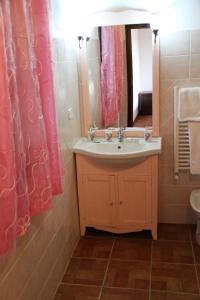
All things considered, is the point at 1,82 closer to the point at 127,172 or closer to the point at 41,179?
the point at 41,179

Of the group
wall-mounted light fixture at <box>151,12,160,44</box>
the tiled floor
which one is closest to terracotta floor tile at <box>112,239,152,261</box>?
the tiled floor

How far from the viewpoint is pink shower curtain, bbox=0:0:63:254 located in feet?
4.16

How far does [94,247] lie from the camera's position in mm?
2734

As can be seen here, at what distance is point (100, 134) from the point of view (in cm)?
292

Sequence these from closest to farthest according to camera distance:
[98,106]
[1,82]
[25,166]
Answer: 1. [1,82]
2. [25,166]
3. [98,106]

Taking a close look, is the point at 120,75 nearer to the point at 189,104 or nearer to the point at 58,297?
the point at 189,104

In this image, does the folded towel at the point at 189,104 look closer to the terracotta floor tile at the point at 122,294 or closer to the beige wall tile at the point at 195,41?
the beige wall tile at the point at 195,41

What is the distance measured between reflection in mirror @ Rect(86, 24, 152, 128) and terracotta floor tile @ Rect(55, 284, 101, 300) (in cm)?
134

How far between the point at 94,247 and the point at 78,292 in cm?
54

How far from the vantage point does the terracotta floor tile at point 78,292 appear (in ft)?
7.17

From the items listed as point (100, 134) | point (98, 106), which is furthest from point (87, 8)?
point (100, 134)

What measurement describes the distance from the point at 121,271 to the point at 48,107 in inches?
54.4

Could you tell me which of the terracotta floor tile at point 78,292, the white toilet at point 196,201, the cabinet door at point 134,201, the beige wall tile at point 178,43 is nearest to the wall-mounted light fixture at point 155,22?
the beige wall tile at point 178,43

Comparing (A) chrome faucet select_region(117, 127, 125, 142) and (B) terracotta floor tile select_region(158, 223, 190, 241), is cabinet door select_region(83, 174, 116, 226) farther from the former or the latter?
(B) terracotta floor tile select_region(158, 223, 190, 241)
